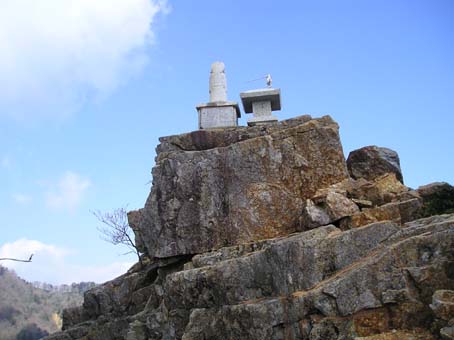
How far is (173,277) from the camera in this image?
17.2 m

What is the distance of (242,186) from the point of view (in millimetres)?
18469

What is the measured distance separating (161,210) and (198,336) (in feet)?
20.1

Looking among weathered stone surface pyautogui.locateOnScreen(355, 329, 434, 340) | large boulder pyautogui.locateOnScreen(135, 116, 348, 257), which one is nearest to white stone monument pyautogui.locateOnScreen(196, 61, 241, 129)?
large boulder pyautogui.locateOnScreen(135, 116, 348, 257)

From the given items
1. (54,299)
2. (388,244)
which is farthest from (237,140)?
(54,299)

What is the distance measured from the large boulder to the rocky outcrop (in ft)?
0.13

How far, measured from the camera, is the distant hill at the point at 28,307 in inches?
3894

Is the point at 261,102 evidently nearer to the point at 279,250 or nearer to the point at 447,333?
the point at 279,250

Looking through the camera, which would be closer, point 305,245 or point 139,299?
point 305,245

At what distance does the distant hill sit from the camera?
98919 millimetres

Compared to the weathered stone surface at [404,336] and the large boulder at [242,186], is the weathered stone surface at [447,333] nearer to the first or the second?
the weathered stone surface at [404,336]

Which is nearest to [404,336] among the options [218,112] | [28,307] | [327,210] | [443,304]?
[443,304]

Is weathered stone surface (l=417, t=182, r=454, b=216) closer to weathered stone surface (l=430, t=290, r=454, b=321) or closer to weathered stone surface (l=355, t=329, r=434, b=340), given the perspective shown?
weathered stone surface (l=430, t=290, r=454, b=321)

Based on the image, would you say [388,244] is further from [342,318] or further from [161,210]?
[161,210]

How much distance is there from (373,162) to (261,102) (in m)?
6.90
